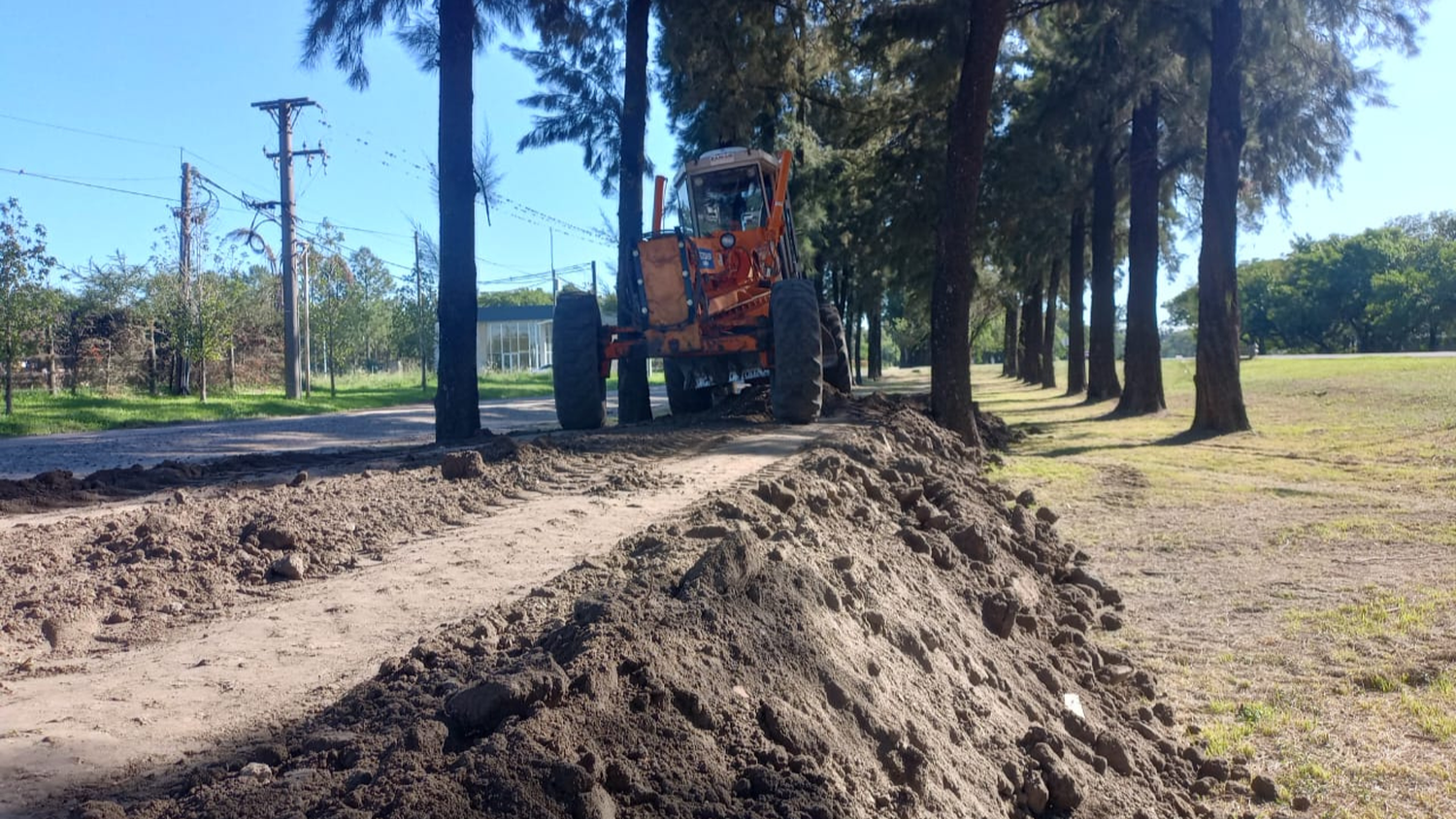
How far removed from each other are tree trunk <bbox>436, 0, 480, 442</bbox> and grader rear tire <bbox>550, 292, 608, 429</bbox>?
1.11 meters

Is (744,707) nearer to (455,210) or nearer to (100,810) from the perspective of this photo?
(100,810)

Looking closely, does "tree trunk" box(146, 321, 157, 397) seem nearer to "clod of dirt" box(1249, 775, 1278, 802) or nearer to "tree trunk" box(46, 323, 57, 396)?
"tree trunk" box(46, 323, 57, 396)

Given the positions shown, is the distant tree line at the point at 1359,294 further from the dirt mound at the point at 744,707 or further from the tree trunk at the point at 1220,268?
the dirt mound at the point at 744,707

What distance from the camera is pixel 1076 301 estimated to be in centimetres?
3142

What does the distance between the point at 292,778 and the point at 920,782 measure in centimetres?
203

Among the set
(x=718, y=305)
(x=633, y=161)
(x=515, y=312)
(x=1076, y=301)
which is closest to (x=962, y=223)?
(x=718, y=305)

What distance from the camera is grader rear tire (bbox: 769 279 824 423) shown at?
39.2 ft

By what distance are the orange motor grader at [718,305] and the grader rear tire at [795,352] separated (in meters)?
0.01

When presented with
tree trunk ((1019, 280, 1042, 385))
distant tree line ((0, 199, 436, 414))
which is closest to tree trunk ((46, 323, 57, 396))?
distant tree line ((0, 199, 436, 414))

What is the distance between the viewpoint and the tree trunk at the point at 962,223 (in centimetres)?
1473

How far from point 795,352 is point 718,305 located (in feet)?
6.02

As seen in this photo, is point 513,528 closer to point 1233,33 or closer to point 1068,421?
point 1233,33

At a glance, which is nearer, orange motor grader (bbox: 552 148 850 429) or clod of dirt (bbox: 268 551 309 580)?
clod of dirt (bbox: 268 551 309 580)

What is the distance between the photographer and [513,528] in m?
6.59
